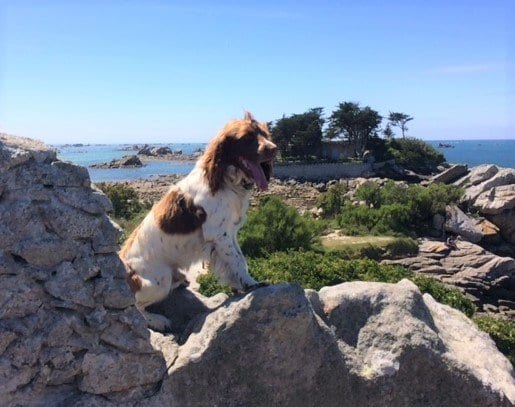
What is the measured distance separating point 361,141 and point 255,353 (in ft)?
208

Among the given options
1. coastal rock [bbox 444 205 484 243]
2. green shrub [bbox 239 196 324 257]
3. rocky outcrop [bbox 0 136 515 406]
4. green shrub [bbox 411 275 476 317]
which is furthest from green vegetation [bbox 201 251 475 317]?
coastal rock [bbox 444 205 484 243]

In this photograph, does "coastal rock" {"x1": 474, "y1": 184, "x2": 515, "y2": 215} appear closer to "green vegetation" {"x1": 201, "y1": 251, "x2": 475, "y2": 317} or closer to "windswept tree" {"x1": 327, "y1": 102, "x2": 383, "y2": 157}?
"green vegetation" {"x1": 201, "y1": 251, "x2": 475, "y2": 317}

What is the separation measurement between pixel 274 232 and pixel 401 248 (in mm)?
6497

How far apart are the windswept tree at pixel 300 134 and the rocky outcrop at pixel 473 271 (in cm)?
3995

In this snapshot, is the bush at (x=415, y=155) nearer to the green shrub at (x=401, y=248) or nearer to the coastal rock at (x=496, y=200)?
the coastal rock at (x=496, y=200)

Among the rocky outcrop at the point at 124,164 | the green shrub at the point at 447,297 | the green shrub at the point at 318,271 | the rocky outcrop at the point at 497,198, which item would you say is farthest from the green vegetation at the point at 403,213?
the rocky outcrop at the point at 124,164

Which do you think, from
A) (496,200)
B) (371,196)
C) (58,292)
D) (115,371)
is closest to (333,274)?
(115,371)

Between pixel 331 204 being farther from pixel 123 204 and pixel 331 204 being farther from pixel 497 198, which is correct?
pixel 123 204

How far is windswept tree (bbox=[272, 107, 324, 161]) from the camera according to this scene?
61281mm

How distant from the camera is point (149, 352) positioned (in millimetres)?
3857

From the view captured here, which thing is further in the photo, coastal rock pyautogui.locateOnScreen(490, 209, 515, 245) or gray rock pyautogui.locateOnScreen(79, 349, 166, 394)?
coastal rock pyautogui.locateOnScreen(490, 209, 515, 245)

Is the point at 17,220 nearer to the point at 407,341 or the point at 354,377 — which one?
the point at 354,377

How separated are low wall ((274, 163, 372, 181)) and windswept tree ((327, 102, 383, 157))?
25.6 feet

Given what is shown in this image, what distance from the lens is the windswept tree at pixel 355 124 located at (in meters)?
62.6
